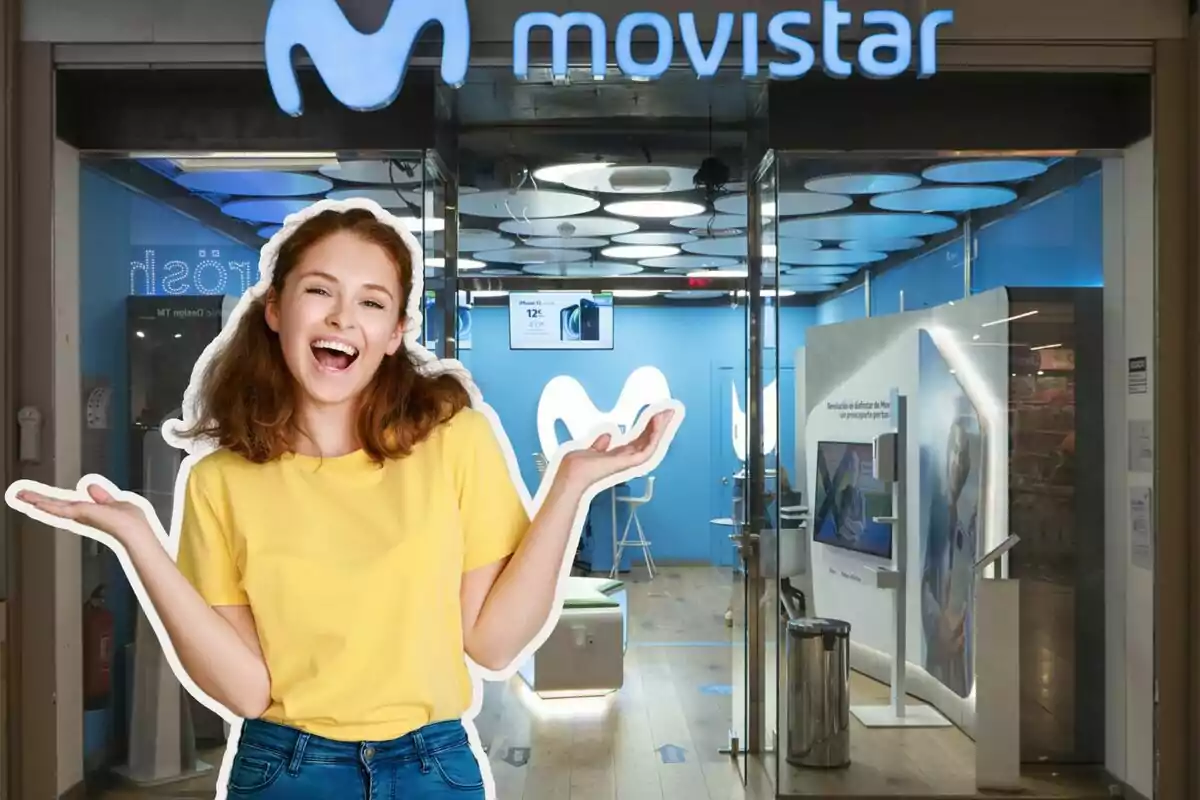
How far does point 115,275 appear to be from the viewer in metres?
3.72

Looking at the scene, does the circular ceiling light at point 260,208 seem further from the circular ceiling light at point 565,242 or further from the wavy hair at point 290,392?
the circular ceiling light at point 565,242

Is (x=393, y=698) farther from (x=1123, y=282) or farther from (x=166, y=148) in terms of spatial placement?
(x=1123, y=282)

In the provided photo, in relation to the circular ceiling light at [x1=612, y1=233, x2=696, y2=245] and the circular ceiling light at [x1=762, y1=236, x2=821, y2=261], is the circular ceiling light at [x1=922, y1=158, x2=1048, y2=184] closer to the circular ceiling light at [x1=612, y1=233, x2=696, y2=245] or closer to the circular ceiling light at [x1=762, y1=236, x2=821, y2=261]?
the circular ceiling light at [x1=762, y1=236, x2=821, y2=261]

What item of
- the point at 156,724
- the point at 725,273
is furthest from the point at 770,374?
the point at 156,724

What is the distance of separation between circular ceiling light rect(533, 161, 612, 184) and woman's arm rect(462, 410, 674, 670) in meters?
2.50

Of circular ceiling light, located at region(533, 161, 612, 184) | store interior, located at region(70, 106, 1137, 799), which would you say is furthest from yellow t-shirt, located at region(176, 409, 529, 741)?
circular ceiling light, located at region(533, 161, 612, 184)

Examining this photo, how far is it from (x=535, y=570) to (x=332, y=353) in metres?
0.69

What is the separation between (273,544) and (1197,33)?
315cm

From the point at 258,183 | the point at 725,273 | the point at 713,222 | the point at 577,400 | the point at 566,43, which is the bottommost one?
the point at 577,400

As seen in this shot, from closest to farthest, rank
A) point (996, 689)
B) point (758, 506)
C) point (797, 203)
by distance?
point (996, 689)
point (758, 506)
point (797, 203)

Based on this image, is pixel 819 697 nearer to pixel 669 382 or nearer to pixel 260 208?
pixel 669 382

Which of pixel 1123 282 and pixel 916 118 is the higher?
pixel 916 118

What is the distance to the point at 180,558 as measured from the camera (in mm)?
2318

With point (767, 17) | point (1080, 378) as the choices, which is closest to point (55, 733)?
point (767, 17)
